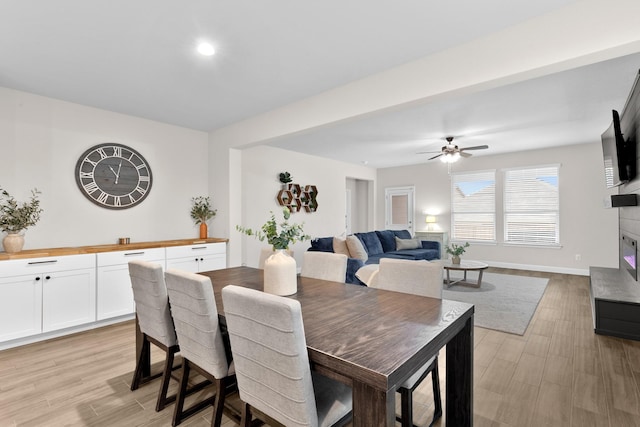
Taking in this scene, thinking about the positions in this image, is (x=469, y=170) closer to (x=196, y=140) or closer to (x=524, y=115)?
(x=524, y=115)

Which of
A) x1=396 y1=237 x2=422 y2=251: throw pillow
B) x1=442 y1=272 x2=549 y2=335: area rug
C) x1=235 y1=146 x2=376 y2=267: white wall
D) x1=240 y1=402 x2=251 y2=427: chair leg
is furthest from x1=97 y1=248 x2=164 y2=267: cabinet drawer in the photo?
x1=396 y1=237 x2=422 y2=251: throw pillow

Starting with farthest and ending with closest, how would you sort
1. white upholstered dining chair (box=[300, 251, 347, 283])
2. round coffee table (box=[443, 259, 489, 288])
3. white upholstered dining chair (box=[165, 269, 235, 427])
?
1. round coffee table (box=[443, 259, 489, 288])
2. white upholstered dining chair (box=[300, 251, 347, 283])
3. white upholstered dining chair (box=[165, 269, 235, 427])

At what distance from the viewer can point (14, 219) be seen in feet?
9.91

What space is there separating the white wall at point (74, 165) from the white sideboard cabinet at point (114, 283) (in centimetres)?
49

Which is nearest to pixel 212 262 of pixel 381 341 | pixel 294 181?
pixel 294 181

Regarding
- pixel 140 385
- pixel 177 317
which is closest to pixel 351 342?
pixel 177 317

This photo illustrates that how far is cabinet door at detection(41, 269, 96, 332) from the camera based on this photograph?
3068 millimetres

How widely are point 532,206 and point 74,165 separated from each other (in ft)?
25.5

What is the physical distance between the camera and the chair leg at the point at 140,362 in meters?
2.26

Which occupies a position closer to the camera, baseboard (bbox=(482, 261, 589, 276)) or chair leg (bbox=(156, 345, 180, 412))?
chair leg (bbox=(156, 345, 180, 412))

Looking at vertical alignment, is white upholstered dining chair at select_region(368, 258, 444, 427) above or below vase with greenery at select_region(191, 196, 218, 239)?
below

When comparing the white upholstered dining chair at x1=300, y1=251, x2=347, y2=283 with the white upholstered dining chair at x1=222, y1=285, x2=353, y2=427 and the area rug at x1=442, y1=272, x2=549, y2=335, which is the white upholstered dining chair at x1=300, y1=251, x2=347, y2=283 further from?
the area rug at x1=442, y1=272, x2=549, y2=335

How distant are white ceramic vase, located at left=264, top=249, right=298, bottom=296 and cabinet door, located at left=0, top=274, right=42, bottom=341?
8.41 feet

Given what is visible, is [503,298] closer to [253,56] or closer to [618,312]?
[618,312]
